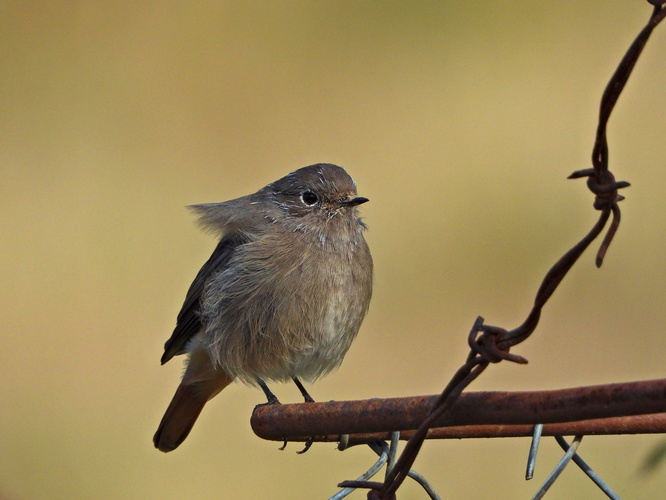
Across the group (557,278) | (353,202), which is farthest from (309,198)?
(557,278)

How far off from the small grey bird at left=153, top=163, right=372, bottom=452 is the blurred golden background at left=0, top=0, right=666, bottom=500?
104cm

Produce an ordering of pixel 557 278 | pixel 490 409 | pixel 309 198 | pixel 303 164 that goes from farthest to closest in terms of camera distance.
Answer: pixel 303 164, pixel 309 198, pixel 490 409, pixel 557 278

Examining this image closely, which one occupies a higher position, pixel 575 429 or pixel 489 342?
pixel 489 342

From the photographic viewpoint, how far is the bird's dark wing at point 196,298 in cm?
418

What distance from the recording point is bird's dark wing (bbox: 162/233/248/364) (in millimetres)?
4176

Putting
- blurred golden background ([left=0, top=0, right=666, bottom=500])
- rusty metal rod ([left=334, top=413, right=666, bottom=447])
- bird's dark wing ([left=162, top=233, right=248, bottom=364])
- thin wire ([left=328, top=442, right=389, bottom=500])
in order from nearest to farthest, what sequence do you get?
rusty metal rod ([left=334, top=413, right=666, bottom=447])
thin wire ([left=328, top=442, right=389, bottom=500])
bird's dark wing ([left=162, top=233, right=248, bottom=364])
blurred golden background ([left=0, top=0, right=666, bottom=500])

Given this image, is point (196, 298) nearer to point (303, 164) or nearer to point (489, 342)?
point (303, 164)

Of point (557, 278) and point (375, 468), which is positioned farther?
point (375, 468)

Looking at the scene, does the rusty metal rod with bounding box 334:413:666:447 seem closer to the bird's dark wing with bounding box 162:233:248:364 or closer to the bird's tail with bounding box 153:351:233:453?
the bird's dark wing with bounding box 162:233:248:364

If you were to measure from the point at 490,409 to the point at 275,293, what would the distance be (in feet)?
7.40

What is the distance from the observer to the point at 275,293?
3797mm

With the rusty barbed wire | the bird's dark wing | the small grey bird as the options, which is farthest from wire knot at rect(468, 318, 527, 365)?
the bird's dark wing

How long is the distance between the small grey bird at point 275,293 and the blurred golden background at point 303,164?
3.42ft

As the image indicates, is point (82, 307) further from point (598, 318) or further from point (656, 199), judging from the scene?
point (656, 199)
